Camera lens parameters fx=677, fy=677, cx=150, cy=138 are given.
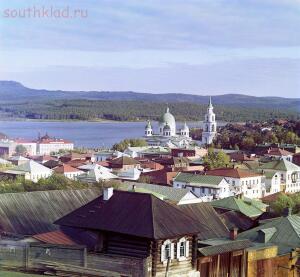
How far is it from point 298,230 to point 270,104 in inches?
6731

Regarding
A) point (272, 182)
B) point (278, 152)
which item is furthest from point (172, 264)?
point (278, 152)

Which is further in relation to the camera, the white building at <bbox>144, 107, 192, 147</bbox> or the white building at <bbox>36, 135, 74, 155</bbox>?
the white building at <bbox>36, 135, 74, 155</bbox>

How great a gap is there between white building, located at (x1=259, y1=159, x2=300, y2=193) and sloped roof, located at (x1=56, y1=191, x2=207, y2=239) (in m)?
33.5

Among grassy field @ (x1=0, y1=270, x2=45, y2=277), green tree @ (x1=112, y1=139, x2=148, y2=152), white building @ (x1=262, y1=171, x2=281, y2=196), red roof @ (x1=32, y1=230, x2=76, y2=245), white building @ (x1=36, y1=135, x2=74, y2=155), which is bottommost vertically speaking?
white building @ (x1=36, y1=135, x2=74, y2=155)

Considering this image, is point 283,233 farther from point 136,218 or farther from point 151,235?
point 151,235

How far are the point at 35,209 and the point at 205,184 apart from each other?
71.1 feet

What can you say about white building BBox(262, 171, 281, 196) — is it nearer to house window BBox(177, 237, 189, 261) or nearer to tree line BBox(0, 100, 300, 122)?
house window BBox(177, 237, 189, 261)

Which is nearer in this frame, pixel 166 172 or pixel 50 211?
pixel 50 211

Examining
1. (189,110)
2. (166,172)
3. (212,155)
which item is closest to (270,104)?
(189,110)

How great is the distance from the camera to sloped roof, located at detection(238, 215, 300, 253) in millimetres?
14148

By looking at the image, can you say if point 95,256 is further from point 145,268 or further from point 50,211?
point 50,211

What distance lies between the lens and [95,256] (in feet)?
36.6

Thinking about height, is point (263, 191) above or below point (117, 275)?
below

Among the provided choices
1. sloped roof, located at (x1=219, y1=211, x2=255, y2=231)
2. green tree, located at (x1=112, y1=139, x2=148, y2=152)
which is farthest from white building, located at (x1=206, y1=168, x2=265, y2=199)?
green tree, located at (x1=112, y1=139, x2=148, y2=152)
